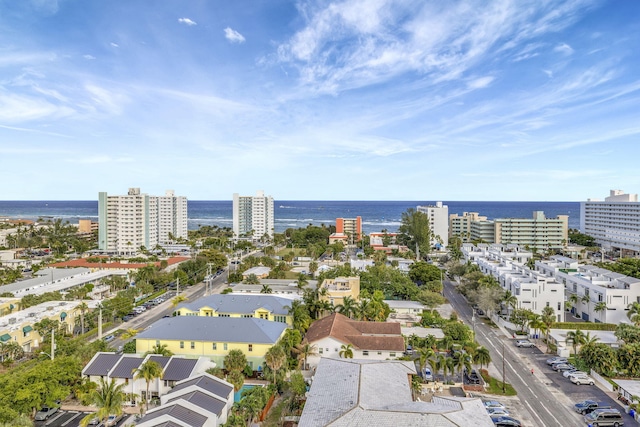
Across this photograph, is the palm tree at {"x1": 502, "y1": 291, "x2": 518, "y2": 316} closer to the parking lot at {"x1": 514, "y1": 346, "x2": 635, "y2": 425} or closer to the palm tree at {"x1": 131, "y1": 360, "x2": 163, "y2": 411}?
the parking lot at {"x1": 514, "y1": 346, "x2": 635, "y2": 425}

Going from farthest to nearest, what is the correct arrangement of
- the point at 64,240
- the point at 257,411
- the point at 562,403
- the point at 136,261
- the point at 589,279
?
the point at 64,240 → the point at 136,261 → the point at 589,279 → the point at 562,403 → the point at 257,411

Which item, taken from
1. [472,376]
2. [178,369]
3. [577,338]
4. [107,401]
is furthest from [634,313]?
[107,401]

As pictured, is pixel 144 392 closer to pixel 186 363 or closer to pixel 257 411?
pixel 186 363

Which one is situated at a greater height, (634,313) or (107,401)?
(634,313)

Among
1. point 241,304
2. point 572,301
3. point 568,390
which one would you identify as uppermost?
point 241,304

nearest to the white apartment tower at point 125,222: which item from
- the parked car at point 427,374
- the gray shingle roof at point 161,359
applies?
the gray shingle roof at point 161,359

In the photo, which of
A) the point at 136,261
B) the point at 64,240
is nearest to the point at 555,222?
the point at 136,261

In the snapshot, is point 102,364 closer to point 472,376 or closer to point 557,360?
point 472,376
